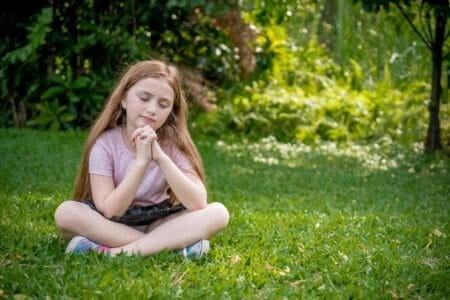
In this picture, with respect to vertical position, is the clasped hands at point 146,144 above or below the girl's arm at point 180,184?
above

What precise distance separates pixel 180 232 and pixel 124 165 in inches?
16.6

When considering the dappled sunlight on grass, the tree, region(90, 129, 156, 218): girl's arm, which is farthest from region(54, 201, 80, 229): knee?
the tree

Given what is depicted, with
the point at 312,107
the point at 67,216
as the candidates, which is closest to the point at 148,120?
the point at 67,216

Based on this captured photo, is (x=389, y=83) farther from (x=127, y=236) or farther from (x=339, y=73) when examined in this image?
(x=127, y=236)

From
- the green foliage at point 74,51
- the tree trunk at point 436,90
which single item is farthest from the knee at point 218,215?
the green foliage at point 74,51

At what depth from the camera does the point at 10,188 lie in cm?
442

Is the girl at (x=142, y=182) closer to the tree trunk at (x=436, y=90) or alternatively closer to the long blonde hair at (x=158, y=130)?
the long blonde hair at (x=158, y=130)

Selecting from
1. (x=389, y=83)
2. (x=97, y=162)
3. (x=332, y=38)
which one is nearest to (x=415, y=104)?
(x=389, y=83)

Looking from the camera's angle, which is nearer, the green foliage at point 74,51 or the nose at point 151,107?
the nose at point 151,107

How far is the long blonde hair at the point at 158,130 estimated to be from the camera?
3.21 metres

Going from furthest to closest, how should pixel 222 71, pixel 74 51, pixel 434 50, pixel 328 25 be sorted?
pixel 328 25 < pixel 222 71 < pixel 74 51 < pixel 434 50

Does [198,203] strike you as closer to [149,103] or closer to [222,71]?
[149,103]

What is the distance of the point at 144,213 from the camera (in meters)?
3.21

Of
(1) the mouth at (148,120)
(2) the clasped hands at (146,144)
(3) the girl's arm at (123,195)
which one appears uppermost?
(1) the mouth at (148,120)
